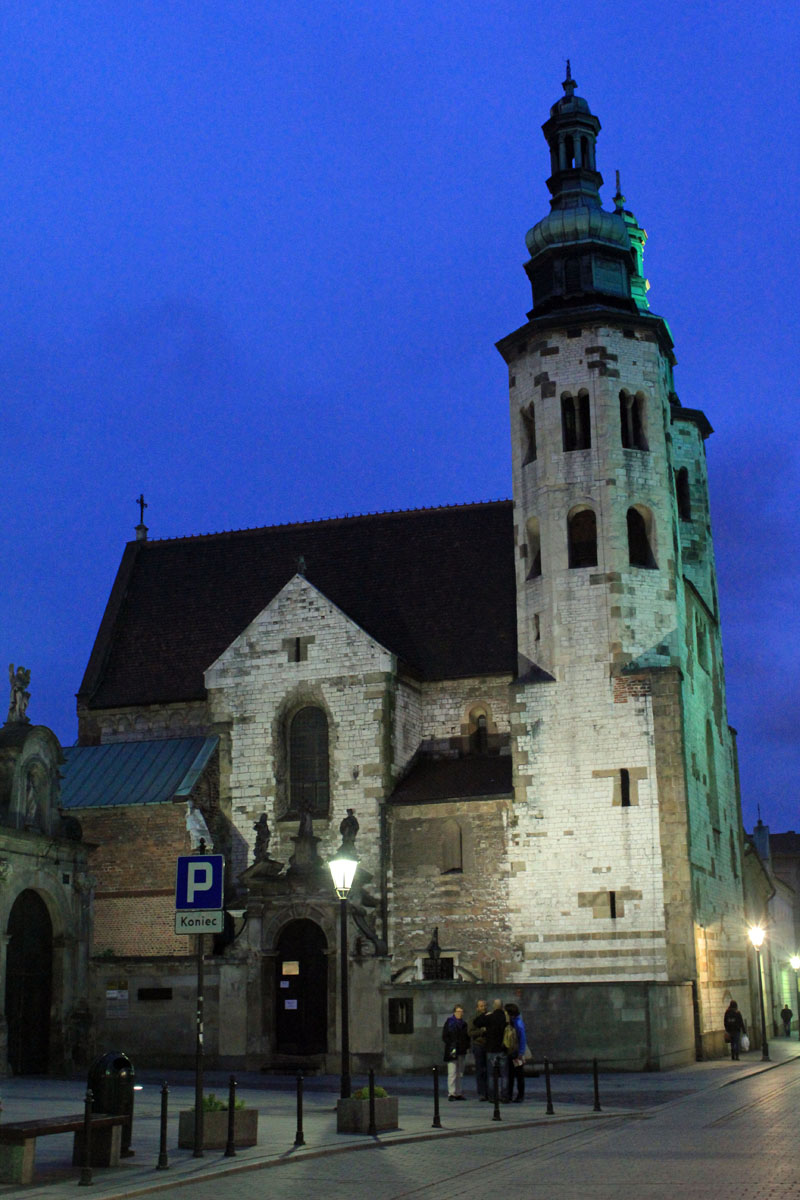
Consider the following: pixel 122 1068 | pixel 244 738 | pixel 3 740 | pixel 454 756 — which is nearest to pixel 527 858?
pixel 454 756

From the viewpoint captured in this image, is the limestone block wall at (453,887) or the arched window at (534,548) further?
the arched window at (534,548)

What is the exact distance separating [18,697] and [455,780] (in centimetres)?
1327

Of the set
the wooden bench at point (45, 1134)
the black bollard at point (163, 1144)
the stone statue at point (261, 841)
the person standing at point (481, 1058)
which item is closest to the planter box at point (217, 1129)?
the black bollard at point (163, 1144)

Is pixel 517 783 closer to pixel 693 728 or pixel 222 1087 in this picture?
pixel 693 728

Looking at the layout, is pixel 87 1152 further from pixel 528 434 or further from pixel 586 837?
pixel 528 434

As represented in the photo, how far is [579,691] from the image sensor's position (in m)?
37.9

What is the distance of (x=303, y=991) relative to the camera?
35000mm

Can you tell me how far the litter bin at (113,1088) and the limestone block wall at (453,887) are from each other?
20.4m

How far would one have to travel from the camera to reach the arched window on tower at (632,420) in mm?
40250

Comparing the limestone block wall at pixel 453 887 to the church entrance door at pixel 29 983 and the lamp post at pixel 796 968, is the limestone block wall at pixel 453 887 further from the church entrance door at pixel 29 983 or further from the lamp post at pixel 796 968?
the lamp post at pixel 796 968

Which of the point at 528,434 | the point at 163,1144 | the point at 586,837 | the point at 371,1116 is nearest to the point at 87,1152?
the point at 163,1144

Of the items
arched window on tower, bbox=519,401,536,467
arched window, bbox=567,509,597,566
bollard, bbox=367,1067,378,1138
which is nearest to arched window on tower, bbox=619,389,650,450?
arched window, bbox=567,509,597,566

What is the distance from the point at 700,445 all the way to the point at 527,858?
17.8 m

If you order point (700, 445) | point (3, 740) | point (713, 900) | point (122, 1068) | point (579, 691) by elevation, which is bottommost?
point (122, 1068)
